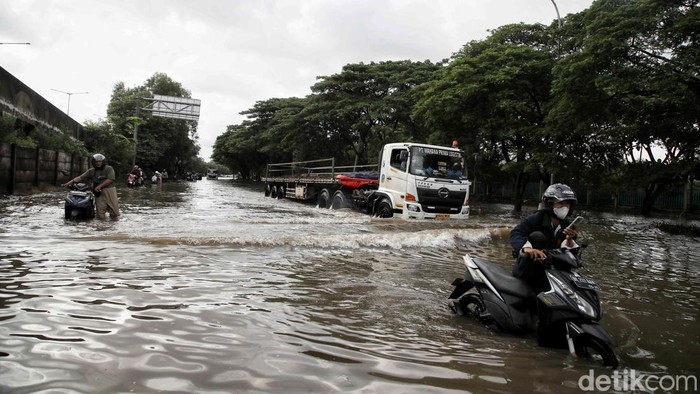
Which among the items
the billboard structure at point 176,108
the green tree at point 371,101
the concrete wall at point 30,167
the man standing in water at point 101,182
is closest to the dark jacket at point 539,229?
the man standing in water at point 101,182

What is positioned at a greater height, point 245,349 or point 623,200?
point 623,200

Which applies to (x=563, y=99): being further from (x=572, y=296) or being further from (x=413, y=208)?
(x=572, y=296)

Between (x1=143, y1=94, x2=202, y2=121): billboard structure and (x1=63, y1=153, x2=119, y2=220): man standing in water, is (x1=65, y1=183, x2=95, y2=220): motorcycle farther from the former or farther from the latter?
(x1=143, y1=94, x2=202, y2=121): billboard structure

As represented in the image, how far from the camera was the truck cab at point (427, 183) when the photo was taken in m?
12.8

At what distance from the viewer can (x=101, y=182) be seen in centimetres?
1039

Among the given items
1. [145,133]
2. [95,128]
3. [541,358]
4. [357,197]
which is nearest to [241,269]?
[541,358]

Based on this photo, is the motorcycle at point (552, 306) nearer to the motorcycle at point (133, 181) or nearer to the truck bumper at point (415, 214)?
the truck bumper at point (415, 214)

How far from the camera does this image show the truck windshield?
13.0 meters

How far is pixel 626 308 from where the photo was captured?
518cm

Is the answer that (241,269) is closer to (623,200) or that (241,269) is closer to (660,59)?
(660,59)

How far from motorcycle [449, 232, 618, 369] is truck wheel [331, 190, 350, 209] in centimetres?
1234

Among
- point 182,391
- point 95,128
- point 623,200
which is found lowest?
point 182,391

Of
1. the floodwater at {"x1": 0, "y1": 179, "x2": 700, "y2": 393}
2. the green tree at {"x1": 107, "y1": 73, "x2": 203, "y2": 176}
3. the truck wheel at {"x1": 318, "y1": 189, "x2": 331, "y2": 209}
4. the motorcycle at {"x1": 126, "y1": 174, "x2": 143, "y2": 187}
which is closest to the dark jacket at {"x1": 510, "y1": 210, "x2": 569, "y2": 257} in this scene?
the floodwater at {"x1": 0, "y1": 179, "x2": 700, "y2": 393}

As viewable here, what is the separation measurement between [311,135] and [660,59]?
25.7 metres
